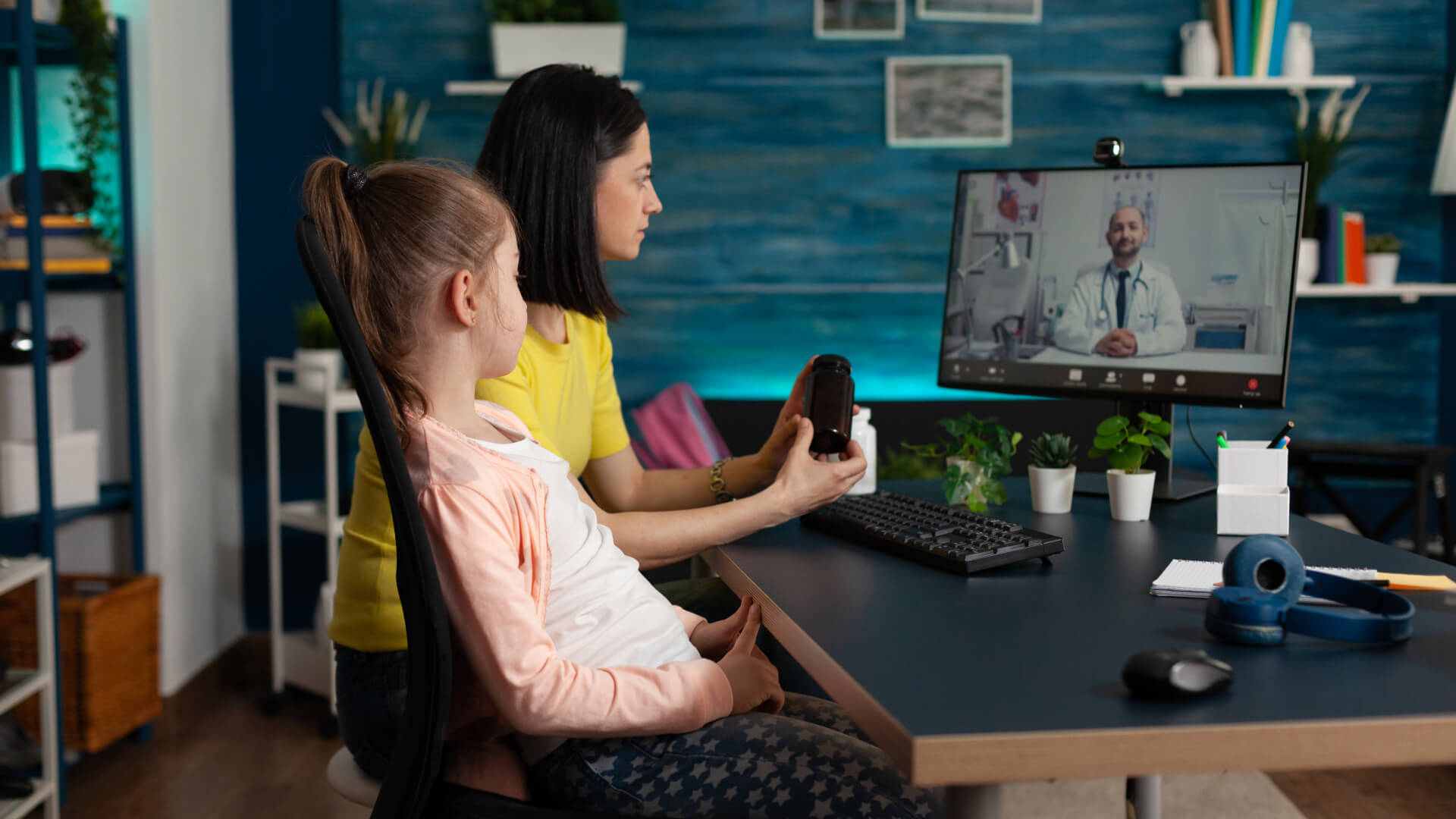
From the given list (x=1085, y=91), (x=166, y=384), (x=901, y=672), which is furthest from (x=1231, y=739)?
(x=1085, y=91)

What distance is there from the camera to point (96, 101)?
8.98ft

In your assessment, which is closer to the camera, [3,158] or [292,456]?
[3,158]

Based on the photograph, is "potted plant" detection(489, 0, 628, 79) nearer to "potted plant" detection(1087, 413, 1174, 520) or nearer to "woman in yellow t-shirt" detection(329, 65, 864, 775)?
"woman in yellow t-shirt" detection(329, 65, 864, 775)

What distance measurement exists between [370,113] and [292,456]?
110 cm

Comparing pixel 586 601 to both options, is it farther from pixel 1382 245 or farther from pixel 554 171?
pixel 1382 245

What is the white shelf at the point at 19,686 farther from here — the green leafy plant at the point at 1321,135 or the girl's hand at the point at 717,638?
the green leafy plant at the point at 1321,135

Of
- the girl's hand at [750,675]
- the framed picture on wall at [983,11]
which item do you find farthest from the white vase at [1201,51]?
the girl's hand at [750,675]

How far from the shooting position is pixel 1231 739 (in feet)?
2.45

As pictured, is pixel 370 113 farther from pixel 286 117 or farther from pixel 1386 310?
pixel 1386 310

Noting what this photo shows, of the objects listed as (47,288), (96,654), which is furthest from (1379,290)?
(47,288)

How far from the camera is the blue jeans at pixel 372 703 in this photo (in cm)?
119

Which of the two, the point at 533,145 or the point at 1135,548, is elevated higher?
the point at 533,145

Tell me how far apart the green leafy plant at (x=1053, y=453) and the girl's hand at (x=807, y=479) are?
31cm

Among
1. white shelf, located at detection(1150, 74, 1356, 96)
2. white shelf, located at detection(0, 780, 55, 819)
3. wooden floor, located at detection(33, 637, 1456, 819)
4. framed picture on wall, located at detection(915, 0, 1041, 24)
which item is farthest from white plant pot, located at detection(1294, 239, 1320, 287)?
white shelf, located at detection(0, 780, 55, 819)
